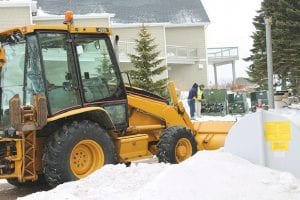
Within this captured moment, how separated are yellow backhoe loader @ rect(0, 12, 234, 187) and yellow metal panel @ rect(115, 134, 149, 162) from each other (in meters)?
0.01

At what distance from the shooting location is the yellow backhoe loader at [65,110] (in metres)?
8.47

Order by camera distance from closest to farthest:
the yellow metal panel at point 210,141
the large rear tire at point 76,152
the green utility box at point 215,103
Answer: the large rear tire at point 76,152 → the yellow metal panel at point 210,141 → the green utility box at point 215,103

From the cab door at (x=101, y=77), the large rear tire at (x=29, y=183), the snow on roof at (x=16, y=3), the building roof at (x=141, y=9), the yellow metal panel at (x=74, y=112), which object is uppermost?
the building roof at (x=141, y=9)

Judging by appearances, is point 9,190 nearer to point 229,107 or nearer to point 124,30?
point 229,107

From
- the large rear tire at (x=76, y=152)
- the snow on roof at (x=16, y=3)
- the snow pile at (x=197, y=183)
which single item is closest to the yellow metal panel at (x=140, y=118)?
the large rear tire at (x=76, y=152)

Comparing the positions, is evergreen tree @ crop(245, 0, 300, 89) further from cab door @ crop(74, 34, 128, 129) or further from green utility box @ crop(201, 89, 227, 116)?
cab door @ crop(74, 34, 128, 129)

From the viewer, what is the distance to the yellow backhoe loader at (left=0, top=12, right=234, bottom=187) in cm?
847

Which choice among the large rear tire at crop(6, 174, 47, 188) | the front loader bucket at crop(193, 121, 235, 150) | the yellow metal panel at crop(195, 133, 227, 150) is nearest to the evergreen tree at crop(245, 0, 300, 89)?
the front loader bucket at crop(193, 121, 235, 150)

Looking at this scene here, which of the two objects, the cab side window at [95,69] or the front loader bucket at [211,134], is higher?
the cab side window at [95,69]

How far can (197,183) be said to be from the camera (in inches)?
255

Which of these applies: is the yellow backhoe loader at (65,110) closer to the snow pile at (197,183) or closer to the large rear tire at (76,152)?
the large rear tire at (76,152)

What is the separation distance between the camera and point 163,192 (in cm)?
627

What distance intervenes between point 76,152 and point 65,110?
69cm

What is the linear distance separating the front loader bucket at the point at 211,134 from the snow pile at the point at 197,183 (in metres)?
3.84
